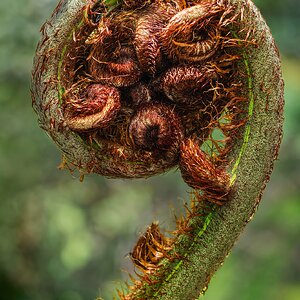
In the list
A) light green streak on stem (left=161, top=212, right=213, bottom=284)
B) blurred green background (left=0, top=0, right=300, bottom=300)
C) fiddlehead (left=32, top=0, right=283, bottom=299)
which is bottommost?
light green streak on stem (left=161, top=212, right=213, bottom=284)

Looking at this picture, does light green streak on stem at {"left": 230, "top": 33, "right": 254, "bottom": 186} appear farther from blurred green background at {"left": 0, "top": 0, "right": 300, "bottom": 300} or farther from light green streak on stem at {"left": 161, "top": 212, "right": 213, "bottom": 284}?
blurred green background at {"left": 0, "top": 0, "right": 300, "bottom": 300}

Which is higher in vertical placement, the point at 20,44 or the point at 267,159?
the point at 20,44

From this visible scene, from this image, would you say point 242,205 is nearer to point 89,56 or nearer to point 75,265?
point 89,56

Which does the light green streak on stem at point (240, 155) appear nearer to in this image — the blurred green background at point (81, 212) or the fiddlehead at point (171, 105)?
the fiddlehead at point (171, 105)

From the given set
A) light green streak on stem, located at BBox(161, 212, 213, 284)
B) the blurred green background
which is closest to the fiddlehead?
light green streak on stem, located at BBox(161, 212, 213, 284)

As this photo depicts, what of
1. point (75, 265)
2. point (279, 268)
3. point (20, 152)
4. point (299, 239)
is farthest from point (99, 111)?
point (75, 265)

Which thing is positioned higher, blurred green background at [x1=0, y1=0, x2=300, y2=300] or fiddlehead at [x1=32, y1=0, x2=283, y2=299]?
blurred green background at [x1=0, y1=0, x2=300, y2=300]

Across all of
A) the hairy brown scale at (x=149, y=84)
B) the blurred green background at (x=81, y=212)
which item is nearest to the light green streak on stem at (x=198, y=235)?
the hairy brown scale at (x=149, y=84)
